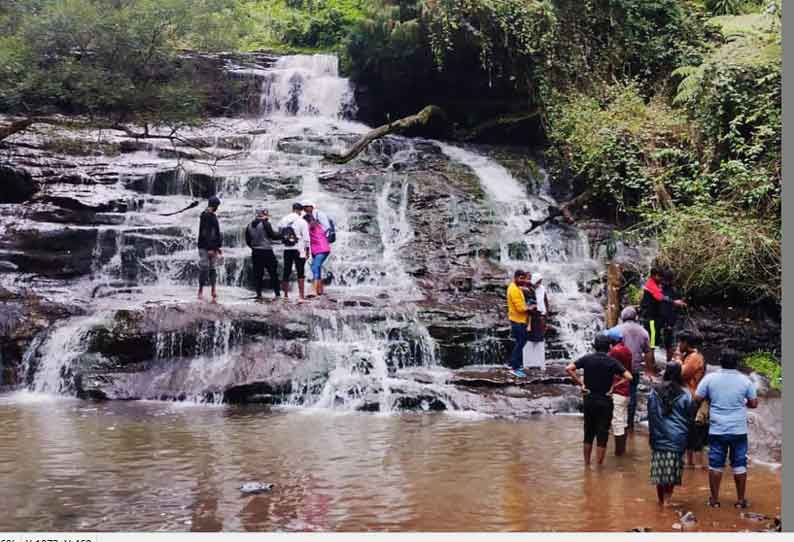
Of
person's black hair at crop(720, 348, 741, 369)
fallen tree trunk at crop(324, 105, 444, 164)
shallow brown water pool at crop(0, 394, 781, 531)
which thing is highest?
fallen tree trunk at crop(324, 105, 444, 164)

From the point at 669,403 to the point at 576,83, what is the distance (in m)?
14.8

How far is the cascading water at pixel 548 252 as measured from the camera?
554 inches

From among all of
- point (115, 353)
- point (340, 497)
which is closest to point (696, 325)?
point (340, 497)

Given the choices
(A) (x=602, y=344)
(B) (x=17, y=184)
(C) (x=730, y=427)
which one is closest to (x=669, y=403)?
(C) (x=730, y=427)

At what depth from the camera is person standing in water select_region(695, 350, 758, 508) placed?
7.01 metres

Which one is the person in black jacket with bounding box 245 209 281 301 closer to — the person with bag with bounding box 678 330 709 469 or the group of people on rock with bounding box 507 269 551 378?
the group of people on rock with bounding box 507 269 551 378

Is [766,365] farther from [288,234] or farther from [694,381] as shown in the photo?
[288,234]

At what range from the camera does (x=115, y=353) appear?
13.0 metres

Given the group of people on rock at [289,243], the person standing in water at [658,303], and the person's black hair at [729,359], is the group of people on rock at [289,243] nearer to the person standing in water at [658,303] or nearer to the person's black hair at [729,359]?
the person standing in water at [658,303]

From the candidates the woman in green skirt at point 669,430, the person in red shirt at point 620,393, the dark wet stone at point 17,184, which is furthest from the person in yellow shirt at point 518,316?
the dark wet stone at point 17,184

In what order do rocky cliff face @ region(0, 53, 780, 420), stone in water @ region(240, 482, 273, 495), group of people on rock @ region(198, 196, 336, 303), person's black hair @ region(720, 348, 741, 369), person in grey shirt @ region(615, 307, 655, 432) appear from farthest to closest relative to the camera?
group of people on rock @ region(198, 196, 336, 303)
rocky cliff face @ region(0, 53, 780, 420)
person in grey shirt @ region(615, 307, 655, 432)
stone in water @ region(240, 482, 273, 495)
person's black hair @ region(720, 348, 741, 369)

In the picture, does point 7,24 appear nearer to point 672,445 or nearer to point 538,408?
point 538,408

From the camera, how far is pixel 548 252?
1702cm

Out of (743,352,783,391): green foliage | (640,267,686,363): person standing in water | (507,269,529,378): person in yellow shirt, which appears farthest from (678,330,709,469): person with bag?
(743,352,783,391): green foliage
